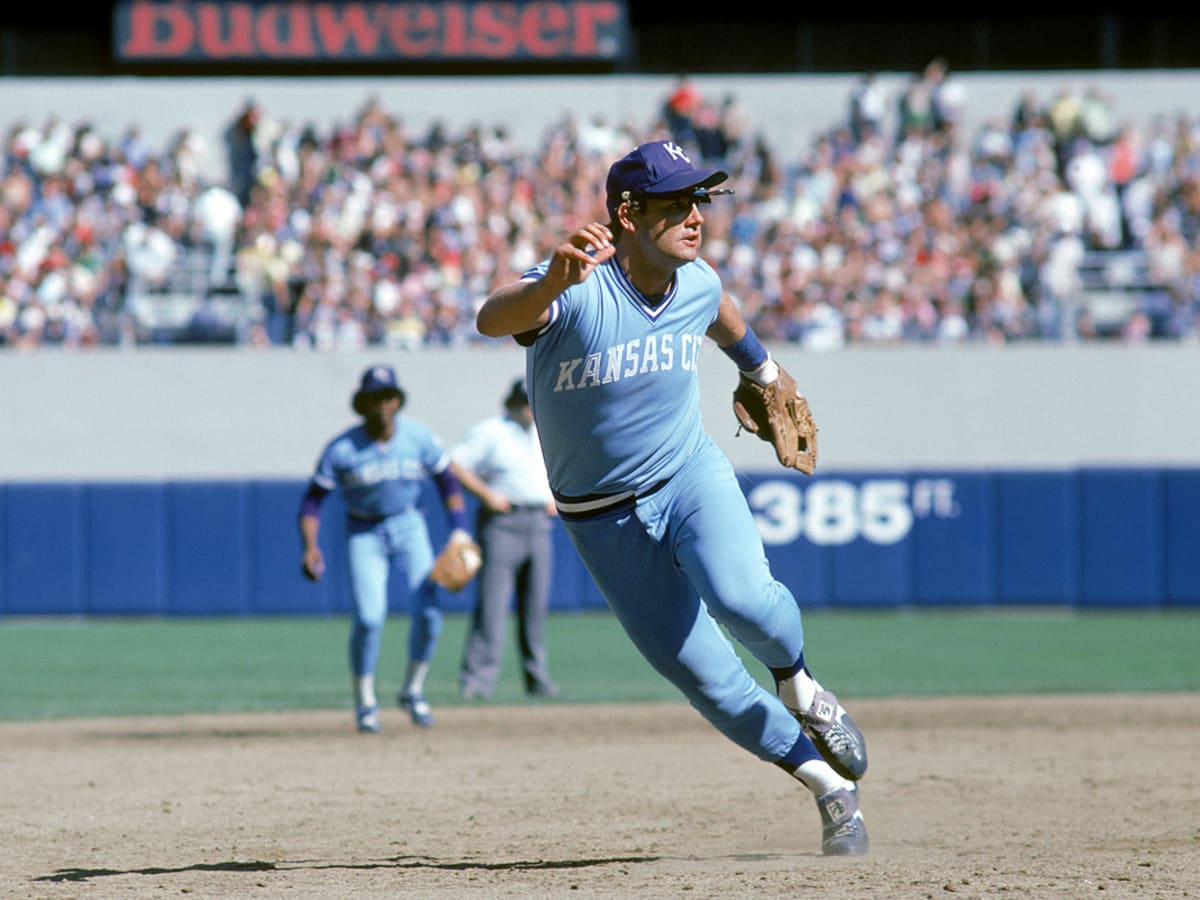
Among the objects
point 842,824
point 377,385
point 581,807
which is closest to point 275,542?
point 377,385

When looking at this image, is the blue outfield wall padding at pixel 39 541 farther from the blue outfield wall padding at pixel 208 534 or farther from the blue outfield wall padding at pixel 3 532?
the blue outfield wall padding at pixel 208 534

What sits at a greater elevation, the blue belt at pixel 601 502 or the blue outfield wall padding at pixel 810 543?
the blue belt at pixel 601 502

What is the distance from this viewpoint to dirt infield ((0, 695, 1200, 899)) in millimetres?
5719

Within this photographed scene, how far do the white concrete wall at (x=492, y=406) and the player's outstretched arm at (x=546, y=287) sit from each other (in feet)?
45.1

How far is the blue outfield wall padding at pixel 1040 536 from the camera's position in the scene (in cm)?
1770

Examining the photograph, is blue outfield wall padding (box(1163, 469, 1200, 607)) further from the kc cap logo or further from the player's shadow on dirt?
the kc cap logo

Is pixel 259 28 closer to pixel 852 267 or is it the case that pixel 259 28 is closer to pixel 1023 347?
pixel 852 267

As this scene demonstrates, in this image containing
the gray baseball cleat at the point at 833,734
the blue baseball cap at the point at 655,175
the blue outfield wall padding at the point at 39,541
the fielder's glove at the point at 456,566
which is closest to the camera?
the blue baseball cap at the point at 655,175

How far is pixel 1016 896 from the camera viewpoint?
5277 mm

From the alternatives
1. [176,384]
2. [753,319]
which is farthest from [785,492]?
[176,384]

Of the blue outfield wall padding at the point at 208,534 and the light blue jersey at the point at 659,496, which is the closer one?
the light blue jersey at the point at 659,496

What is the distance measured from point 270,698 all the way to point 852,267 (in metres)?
10.1

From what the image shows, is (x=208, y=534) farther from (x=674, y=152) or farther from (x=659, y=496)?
(x=674, y=152)

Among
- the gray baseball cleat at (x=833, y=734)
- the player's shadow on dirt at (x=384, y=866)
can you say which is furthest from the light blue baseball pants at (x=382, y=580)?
the gray baseball cleat at (x=833, y=734)
